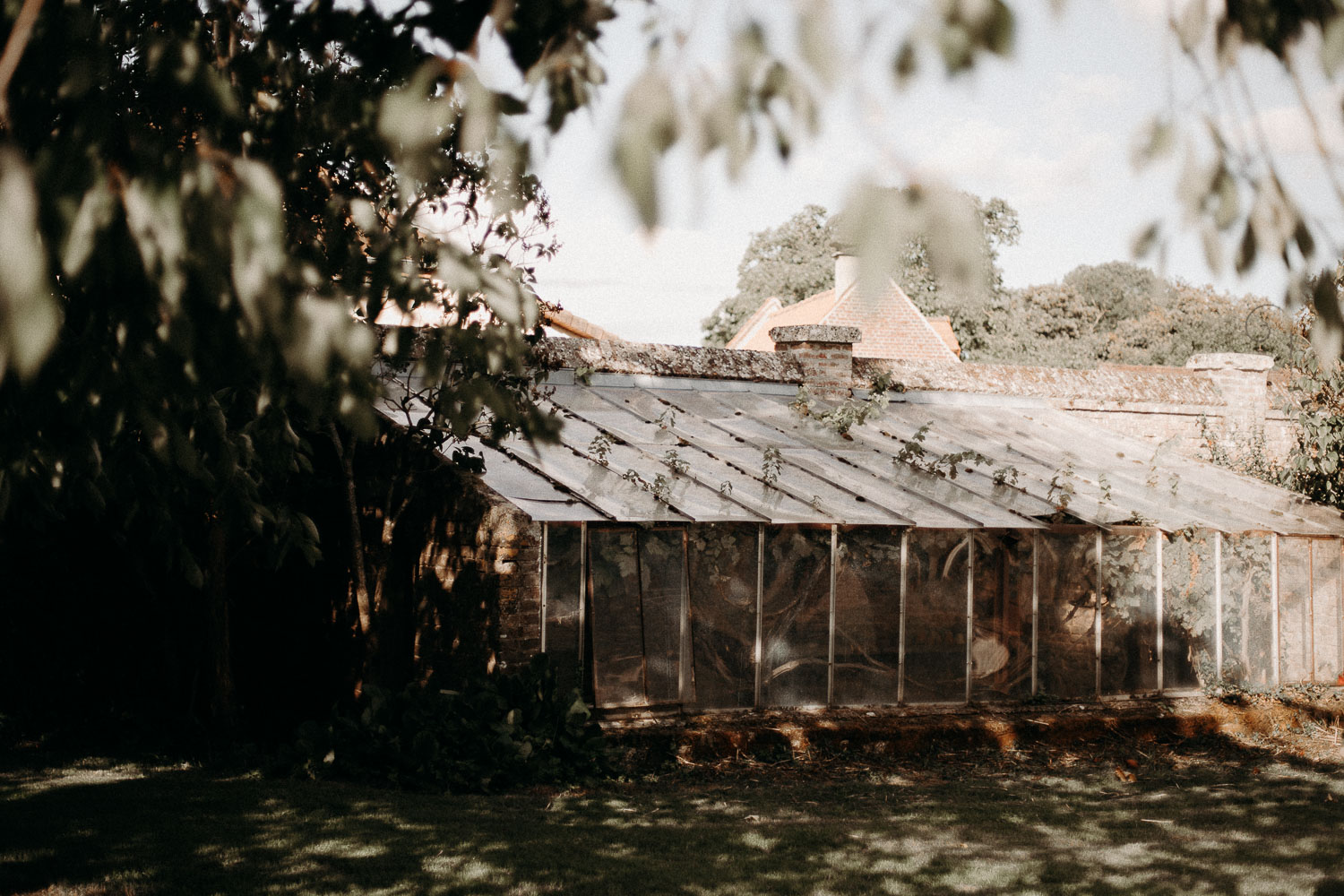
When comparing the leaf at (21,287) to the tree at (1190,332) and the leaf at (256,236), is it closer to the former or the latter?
the leaf at (256,236)

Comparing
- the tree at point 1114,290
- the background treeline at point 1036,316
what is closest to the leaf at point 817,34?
the background treeline at point 1036,316

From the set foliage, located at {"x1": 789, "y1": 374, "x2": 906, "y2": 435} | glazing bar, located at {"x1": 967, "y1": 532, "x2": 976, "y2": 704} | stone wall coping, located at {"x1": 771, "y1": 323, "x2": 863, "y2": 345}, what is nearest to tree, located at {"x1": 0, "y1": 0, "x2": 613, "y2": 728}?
glazing bar, located at {"x1": 967, "y1": 532, "x2": 976, "y2": 704}

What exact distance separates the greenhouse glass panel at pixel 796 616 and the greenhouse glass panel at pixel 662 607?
2.45ft

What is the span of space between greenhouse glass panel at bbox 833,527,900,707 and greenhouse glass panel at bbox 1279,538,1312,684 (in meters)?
4.38

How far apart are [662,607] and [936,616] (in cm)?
251

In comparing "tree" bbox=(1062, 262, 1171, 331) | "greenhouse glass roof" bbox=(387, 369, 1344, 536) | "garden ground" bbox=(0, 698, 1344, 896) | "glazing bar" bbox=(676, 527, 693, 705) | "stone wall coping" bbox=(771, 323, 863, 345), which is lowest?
"garden ground" bbox=(0, 698, 1344, 896)

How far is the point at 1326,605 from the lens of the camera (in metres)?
11.2

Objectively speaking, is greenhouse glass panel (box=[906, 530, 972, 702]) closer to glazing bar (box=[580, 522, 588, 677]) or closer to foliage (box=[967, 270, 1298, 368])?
glazing bar (box=[580, 522, 588, 677])

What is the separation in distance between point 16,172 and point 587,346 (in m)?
10.00

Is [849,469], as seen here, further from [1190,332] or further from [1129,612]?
[1190,332]

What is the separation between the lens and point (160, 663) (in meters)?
9.53

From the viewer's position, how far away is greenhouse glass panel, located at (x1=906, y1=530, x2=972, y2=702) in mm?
9414

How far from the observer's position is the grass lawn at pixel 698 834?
557cm

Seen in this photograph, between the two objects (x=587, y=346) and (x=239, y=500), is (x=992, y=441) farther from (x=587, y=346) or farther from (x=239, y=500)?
(x=239, y=500)
